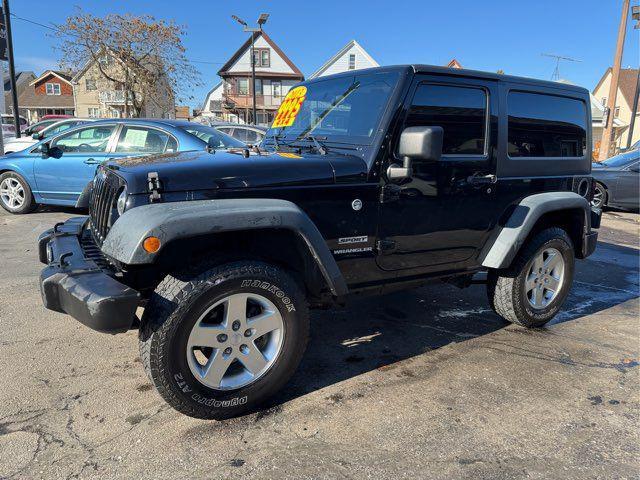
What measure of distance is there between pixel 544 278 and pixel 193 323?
3.14 meters

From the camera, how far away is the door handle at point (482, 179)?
11.4ft

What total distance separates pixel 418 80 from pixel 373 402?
6.89 feet

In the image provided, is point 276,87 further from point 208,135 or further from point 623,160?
point 208,135

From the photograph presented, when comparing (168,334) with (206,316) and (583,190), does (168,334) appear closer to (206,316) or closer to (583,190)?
(206,316)

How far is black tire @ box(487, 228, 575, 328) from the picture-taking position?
3977 millimetres

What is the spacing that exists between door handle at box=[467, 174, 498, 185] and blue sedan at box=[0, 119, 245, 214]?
14.5 feet

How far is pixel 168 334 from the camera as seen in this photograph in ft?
7.94

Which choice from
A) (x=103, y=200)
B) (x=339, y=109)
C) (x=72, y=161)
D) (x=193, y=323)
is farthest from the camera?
(x=72, y=161)

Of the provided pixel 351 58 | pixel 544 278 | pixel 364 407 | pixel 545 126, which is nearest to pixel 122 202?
pixel 364 407

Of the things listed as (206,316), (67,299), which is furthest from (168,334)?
(67,299)

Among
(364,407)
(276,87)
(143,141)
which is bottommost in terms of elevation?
(364,407)

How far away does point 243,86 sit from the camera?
1823 inches

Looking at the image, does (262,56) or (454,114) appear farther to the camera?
(262,56)

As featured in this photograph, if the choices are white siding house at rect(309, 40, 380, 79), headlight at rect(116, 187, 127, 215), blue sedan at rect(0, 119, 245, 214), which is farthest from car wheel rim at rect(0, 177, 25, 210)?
white siding house at rect(309, 40, 380, 79)
